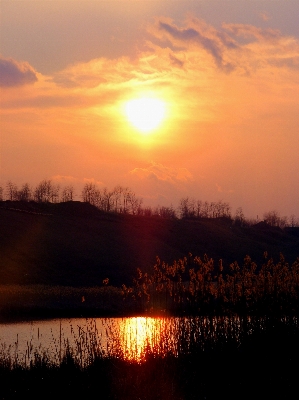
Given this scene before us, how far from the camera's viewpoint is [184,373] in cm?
1204

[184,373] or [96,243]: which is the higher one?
[96,243]

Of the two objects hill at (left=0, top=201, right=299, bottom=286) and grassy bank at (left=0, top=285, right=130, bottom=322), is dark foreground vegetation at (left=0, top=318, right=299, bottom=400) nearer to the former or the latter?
grassy bank at (left=0, top=285, right=130, bottom=322)

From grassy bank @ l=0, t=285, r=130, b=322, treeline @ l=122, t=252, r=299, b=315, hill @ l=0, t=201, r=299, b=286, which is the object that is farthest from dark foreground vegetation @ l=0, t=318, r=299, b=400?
→ hill @ l=0, t=201, r=299, b=286

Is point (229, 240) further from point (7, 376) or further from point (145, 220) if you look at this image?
point (7, 376)

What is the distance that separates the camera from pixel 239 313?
14164 millimetres

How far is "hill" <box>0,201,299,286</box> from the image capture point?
52.1 m

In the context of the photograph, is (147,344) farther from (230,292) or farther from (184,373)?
(230,292)

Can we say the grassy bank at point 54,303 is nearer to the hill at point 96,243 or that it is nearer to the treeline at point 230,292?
the hill at point 96,243

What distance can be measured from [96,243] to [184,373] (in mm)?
53751

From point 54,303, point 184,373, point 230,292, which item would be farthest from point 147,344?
point 54,303

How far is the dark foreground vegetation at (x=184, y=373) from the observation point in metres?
11.3

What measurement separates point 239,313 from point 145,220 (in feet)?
238

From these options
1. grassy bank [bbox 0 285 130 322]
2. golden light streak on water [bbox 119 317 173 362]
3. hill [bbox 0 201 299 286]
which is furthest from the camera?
hill [bbox 0 201 299 286]

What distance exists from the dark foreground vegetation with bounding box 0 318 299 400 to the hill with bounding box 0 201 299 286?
3303 cm
